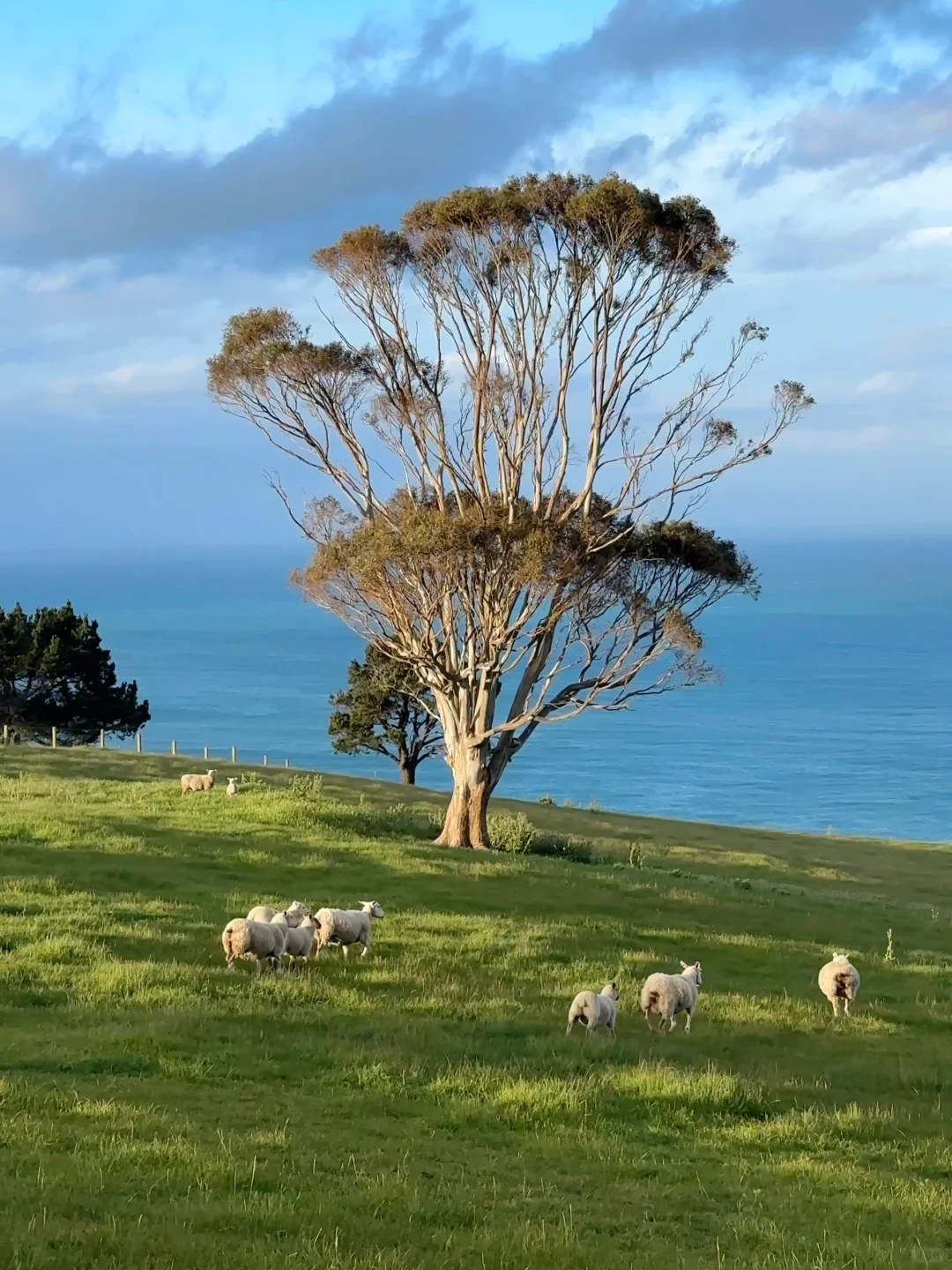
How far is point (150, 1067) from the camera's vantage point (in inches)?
399

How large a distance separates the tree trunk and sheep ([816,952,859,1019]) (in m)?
15.3

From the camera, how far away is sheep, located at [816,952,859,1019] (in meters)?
15.4

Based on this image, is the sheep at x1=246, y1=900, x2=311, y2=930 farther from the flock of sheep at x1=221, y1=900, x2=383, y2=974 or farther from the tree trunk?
the tree trunk

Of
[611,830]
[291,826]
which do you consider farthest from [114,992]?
[611,830]

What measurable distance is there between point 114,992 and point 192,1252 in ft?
24.3

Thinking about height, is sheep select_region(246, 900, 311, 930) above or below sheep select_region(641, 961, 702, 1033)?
above

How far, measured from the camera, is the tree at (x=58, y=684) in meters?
64.4

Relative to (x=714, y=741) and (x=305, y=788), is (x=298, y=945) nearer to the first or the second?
(x=305, y=788)

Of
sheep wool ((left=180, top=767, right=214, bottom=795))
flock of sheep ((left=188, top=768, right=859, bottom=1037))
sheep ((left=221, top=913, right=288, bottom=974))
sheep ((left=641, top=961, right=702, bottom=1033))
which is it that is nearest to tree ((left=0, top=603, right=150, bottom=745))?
sheep wool ((left=180, top=767, right=214, bottom=795))

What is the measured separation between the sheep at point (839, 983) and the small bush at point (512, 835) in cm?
1523

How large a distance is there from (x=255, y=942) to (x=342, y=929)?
5.20 ft

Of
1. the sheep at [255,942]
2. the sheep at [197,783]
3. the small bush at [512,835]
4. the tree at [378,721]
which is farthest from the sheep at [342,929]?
the tree at [378,721]

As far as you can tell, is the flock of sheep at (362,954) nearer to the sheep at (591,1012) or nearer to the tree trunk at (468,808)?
the sheep at (591,1012)

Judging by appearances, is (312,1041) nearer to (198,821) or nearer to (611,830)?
(198,821)
